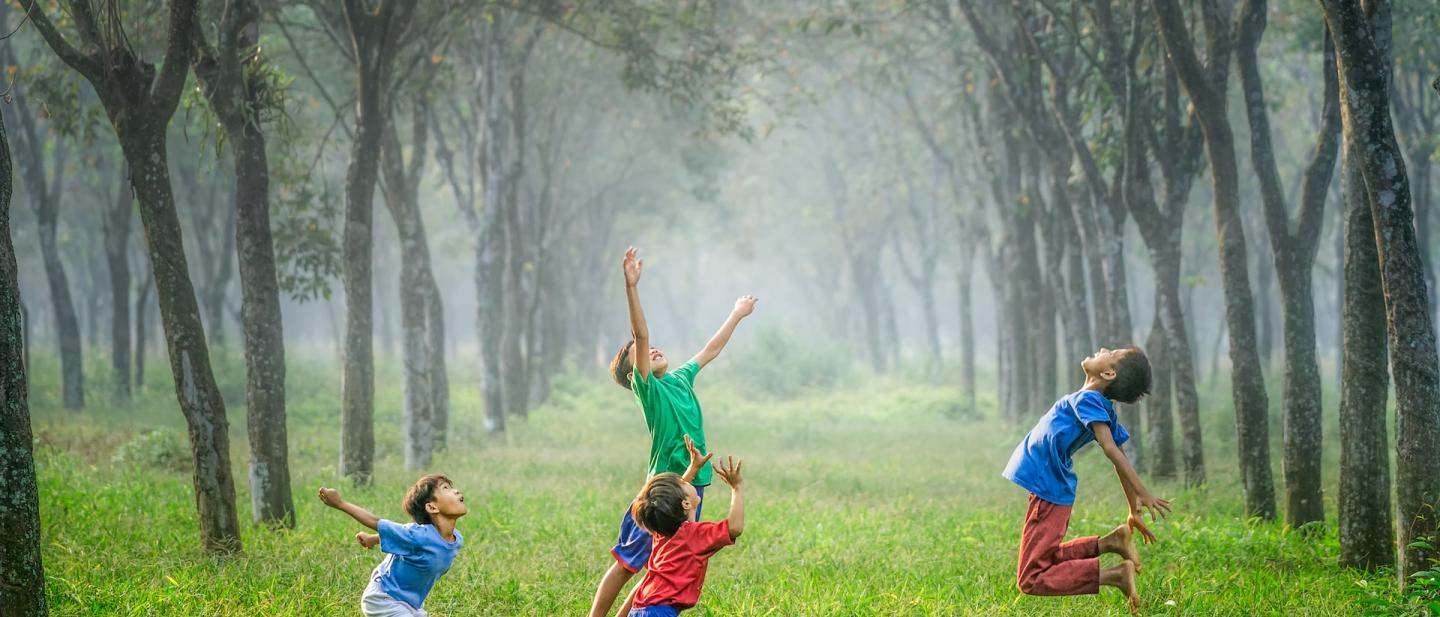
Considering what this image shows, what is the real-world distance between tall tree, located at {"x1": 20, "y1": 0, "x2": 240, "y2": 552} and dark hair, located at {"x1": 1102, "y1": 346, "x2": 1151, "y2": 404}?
6.06 m

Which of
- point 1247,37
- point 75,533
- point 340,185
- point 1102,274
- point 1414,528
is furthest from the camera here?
point 340,185

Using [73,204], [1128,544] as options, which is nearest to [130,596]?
[1128,544]

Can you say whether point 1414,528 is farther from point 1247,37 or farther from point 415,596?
point 415,596

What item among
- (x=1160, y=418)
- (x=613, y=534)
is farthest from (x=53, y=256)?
(x=1160, y=418)

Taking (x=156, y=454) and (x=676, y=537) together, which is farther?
(x=156, y=454)

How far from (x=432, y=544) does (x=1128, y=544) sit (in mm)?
3722

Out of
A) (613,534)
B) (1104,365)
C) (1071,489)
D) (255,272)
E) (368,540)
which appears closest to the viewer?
(368,540)

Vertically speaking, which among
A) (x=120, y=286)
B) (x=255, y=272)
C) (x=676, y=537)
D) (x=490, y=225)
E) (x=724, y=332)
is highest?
(x=490, y=225)

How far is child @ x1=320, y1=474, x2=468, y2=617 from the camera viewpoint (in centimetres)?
546

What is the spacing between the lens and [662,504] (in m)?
5.28

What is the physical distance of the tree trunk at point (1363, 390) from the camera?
7.55 m

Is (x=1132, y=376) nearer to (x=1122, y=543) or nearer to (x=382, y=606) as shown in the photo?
(x=1122, y=543)

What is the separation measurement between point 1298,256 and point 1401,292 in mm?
3110

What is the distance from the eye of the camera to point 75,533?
8.98 m
